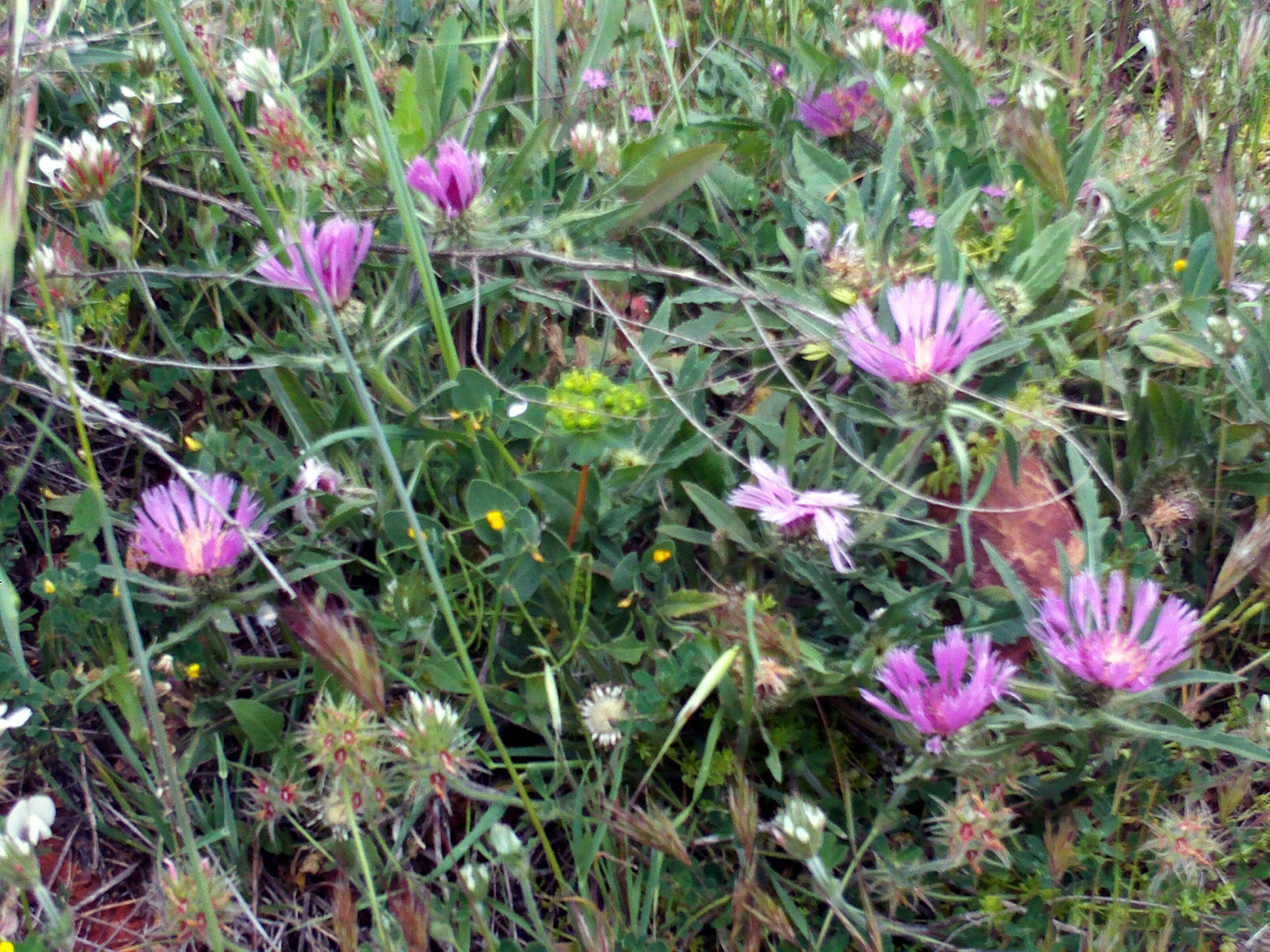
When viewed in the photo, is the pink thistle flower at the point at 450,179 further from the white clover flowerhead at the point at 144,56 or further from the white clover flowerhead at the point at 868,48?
the white clover flowerhead at the point at 868,48

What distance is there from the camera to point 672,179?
1.81 m

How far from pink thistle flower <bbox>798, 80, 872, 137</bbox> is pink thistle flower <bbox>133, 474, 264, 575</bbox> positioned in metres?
1.27

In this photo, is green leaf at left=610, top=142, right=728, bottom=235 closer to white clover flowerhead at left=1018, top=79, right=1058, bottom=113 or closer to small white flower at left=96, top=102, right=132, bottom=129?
white clover flowerhead at left=1018, top=79, right=1058, bottom=113

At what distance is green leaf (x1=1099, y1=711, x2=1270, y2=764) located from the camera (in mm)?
A: 1200

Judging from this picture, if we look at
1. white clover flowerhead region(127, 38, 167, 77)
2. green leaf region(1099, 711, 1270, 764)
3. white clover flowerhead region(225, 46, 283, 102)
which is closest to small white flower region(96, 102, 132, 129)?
white clover flowerhead region(127, 38, 167, 77)

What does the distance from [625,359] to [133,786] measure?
933 mm

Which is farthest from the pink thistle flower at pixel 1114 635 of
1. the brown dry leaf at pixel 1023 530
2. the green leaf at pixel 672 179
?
the green leaf at pixel 672 179

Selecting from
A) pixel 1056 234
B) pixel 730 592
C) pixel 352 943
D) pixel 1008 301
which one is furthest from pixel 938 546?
pixel 352 943

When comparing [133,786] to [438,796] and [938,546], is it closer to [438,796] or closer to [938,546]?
[438,796]

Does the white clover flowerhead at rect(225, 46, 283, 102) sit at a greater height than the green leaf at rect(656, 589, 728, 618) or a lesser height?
greater

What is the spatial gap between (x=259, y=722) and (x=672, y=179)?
1067mm

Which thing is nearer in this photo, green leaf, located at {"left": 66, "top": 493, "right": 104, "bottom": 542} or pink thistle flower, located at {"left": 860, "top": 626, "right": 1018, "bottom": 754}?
pink thistle flower, located at {"left": 860, "top": 626, "right": 1018, "bottom": 754}

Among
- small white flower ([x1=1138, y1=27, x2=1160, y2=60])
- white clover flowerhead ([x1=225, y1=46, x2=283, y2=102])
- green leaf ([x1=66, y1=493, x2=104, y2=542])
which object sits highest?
white clover flowerhead ([x1=225, y1=46, x2=283, y2=102])

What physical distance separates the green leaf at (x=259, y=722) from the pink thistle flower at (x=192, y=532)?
0.18m
